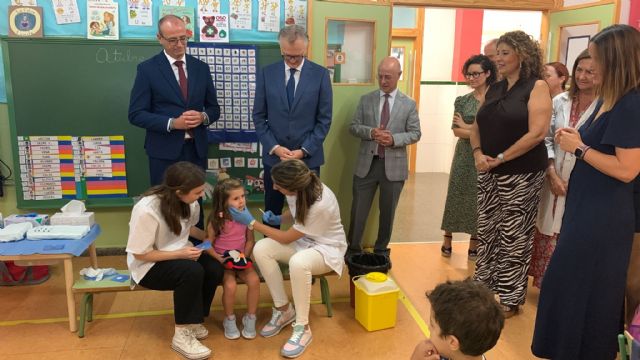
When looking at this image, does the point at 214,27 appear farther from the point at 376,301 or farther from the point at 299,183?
the point at 376,301

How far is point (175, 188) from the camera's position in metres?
2.47

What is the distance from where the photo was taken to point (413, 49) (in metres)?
7.23

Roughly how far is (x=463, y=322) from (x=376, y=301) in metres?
1.30

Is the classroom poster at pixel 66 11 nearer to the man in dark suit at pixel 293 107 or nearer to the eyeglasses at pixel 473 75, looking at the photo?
the man in dark suit at pixel 293 107

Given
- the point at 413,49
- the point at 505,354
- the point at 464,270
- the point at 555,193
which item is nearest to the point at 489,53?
the point at 555,193

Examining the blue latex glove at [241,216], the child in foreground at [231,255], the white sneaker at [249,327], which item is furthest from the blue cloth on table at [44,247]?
the white sneaker at [249,327]

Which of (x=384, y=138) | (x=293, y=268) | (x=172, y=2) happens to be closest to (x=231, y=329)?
(x=293, y=268)

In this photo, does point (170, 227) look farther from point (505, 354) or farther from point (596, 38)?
point (596, 38)

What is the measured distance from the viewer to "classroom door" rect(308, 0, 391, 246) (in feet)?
12.4

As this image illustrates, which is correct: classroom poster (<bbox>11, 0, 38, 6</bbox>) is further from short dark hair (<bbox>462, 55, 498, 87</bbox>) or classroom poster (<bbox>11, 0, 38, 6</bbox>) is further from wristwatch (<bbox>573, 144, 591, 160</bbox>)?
wristwatch (<bbox>573, 144, 591, 160</bbox>)

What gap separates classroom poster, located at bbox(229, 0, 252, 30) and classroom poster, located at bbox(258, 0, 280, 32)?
0.27 feet

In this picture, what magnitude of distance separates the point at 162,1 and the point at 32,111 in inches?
48.7

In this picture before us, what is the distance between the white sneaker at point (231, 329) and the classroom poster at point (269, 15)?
2195 mm

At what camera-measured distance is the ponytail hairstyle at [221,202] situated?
2717mm
